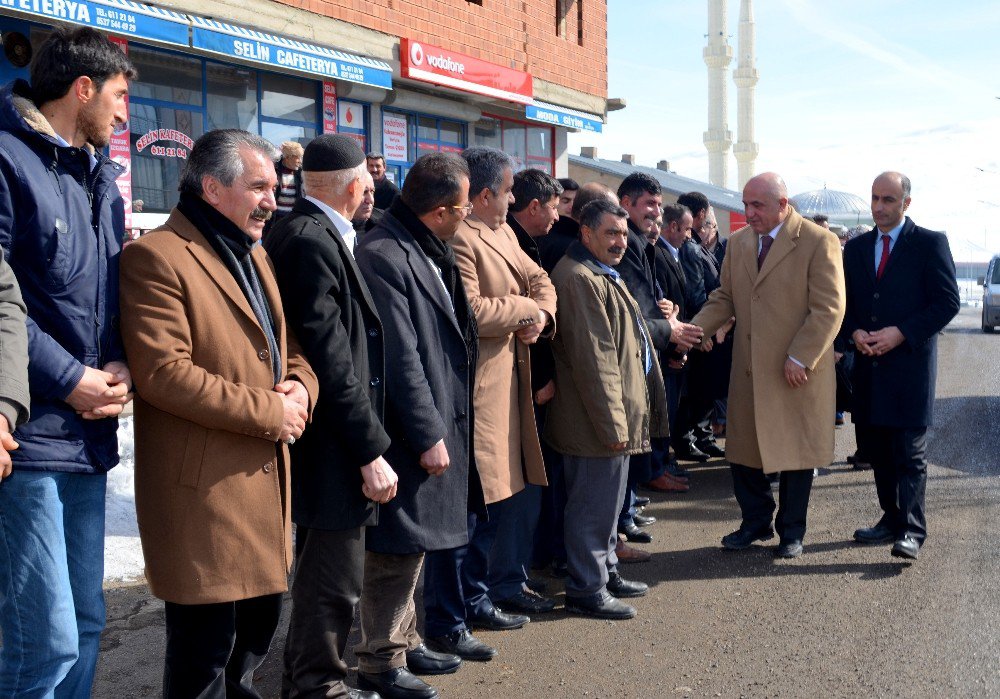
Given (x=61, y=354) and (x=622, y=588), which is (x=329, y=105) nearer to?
(x=622, y=588)

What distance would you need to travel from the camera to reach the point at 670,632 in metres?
4.78

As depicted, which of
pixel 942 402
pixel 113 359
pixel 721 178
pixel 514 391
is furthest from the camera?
pixel 721 178

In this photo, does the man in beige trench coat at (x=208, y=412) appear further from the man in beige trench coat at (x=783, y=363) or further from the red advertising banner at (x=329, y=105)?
the red advertising banner at (x=329, y=105)

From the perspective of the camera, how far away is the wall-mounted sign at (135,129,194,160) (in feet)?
38.3

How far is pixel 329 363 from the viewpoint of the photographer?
3.51 meters

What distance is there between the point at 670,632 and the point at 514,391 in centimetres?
136

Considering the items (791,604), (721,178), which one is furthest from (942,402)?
(721,178)

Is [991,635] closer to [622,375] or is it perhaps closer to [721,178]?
[622,375]

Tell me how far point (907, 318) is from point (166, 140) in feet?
29.8

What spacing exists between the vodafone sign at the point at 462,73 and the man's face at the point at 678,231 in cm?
767

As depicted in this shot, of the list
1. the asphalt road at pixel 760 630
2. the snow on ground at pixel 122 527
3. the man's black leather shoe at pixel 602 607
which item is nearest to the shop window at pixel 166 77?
the snow on ground at pixel 122 527

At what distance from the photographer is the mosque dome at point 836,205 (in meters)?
53.7

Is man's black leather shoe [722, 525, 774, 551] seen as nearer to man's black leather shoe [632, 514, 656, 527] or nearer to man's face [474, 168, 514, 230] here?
man's black leather shoe [632, 514, 656, 527]

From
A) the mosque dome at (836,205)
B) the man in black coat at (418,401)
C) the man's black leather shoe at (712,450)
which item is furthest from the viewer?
the mosque dome at (836,205)
